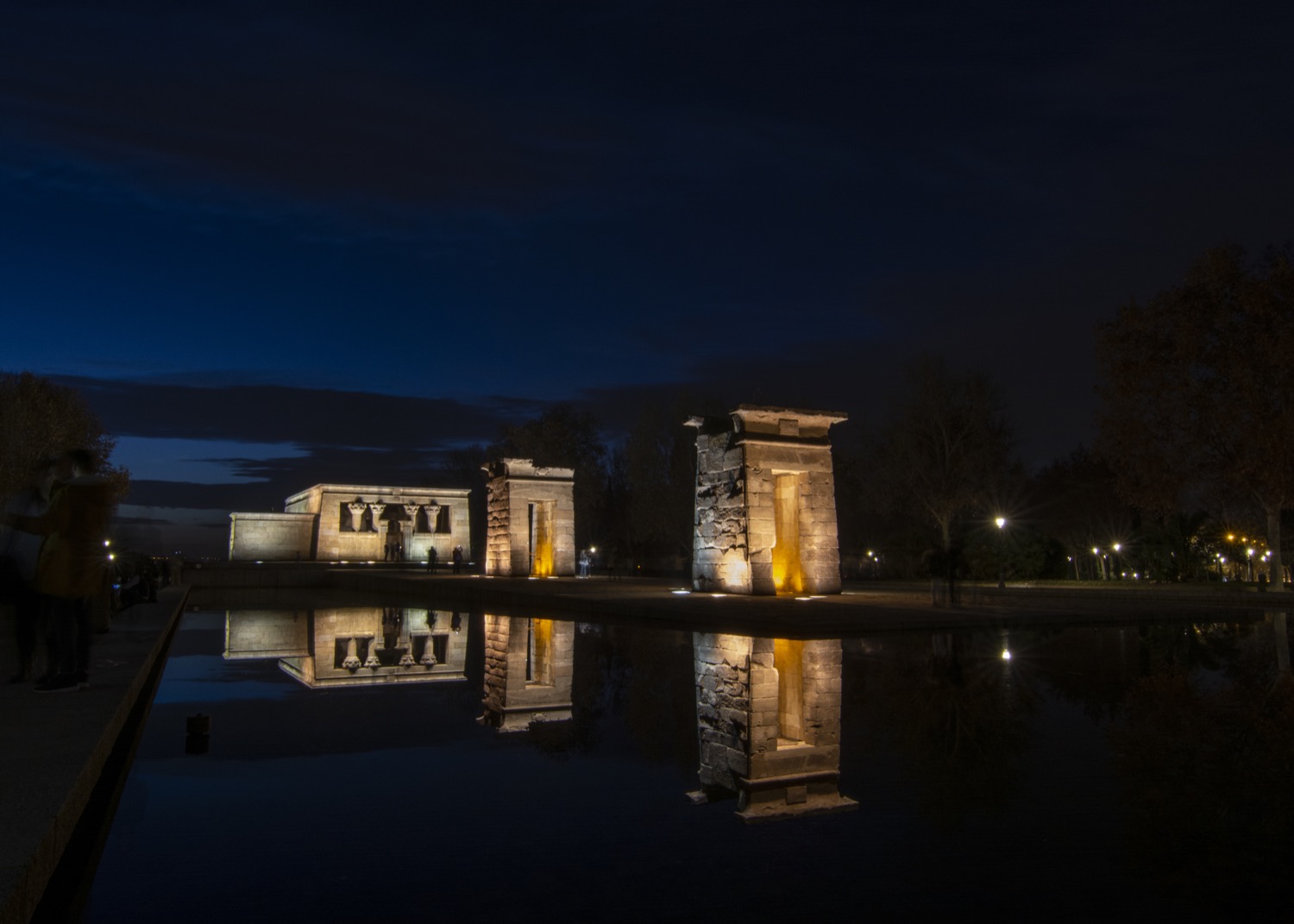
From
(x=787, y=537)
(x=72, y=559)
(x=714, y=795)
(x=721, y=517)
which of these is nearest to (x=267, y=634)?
(x=72, y=559)

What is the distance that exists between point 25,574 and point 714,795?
213 inches

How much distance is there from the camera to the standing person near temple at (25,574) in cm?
636

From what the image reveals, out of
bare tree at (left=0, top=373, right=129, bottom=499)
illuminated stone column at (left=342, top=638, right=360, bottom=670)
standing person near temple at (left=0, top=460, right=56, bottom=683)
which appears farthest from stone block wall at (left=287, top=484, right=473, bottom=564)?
standing person near temple at (left=0, top=460, right=56, bottom=683)

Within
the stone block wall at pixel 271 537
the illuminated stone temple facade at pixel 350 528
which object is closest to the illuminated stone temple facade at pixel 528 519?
the illuminated stone temple facade at pixel 350 528

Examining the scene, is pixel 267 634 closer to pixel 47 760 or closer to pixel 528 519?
pixel 47 760

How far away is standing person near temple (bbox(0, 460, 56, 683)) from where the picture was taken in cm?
636

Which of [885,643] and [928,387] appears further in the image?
[928,387]

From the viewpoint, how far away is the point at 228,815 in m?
4.25

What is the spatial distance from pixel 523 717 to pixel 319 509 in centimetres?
3807

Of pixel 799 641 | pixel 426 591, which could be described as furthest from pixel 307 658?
pixel 426 591

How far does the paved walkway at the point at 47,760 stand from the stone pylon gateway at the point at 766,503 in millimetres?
12247

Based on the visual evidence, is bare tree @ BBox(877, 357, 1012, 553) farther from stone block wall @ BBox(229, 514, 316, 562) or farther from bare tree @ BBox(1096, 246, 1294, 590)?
stone block wall @ BBox(229, 514, 316, 562)

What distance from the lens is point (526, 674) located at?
9.05 meters

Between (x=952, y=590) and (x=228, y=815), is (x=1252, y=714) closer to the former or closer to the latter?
(x=228, y=815)
